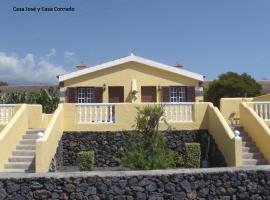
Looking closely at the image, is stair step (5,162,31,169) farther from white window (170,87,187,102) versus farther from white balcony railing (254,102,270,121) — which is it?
white window (170,87,187,102)

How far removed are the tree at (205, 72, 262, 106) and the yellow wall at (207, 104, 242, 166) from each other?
33.0m

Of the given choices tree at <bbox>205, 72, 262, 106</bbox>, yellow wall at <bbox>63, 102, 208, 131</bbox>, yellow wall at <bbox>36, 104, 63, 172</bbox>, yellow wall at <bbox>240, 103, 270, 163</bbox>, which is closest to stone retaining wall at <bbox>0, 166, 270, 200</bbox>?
yellow wall at <bbox>36, 104, 63, 172</bbox>

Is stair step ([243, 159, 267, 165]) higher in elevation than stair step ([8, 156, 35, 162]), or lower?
lower

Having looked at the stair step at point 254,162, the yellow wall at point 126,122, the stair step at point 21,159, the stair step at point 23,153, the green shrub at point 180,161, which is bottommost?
the green shrub at point 180,161

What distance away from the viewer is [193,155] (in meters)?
14.9

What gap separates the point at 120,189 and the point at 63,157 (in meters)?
7.27

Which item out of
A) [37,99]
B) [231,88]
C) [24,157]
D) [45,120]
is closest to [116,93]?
[45,120]

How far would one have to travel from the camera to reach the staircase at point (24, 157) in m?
13.4

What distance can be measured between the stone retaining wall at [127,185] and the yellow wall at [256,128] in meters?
4.49

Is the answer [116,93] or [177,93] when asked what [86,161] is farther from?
[177,93]

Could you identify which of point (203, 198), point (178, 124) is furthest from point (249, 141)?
point (203, 198)

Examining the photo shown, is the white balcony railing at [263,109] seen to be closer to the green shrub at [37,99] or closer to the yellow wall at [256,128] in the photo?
the yellow wall at [256,128]

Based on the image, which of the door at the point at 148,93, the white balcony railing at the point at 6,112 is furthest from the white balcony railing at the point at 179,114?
the door at the point at 148,93

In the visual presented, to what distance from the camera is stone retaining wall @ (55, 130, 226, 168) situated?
52.7ft
